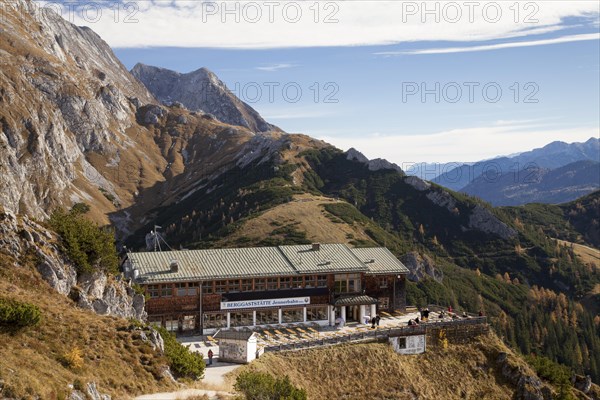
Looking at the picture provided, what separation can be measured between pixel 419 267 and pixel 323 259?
120398 millimetres

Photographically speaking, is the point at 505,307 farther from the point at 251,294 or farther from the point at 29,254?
the point at 29,254

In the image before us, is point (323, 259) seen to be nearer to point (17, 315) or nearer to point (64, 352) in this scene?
point (64, 352)

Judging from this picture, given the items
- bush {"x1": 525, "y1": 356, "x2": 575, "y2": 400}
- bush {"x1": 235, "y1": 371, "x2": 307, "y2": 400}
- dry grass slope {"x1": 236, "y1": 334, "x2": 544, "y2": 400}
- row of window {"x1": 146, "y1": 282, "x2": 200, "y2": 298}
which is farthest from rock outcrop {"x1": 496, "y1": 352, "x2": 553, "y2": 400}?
row of window {"x1": 146, "y1": 282, "x2": 200, "y2": 298}

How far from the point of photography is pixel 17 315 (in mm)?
35625

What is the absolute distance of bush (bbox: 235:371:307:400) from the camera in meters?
37.2

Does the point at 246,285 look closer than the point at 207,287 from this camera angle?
No

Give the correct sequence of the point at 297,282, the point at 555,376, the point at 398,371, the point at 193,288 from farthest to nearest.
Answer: the point at 297,282 → the point at 555,376 → the point at 193,288 → the point at 398,371

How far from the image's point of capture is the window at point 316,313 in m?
71.2

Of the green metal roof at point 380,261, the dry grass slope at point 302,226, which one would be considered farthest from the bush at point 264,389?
the dry grass slope at point 302,226

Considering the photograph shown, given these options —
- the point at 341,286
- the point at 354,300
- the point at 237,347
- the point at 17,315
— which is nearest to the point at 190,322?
the point at 237,347

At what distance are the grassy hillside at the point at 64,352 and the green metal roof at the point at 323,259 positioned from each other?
3066cm

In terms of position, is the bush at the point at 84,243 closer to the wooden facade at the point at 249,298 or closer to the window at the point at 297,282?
the wooden facade at the point at 249,298

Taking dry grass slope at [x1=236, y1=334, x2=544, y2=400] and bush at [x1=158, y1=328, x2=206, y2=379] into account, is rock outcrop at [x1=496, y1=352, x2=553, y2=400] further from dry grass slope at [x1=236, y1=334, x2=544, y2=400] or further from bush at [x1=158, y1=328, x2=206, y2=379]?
bush at [x1=158, y1=328, x2=206, y2=379]

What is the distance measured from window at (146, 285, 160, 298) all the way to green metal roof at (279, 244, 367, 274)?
16758mm
